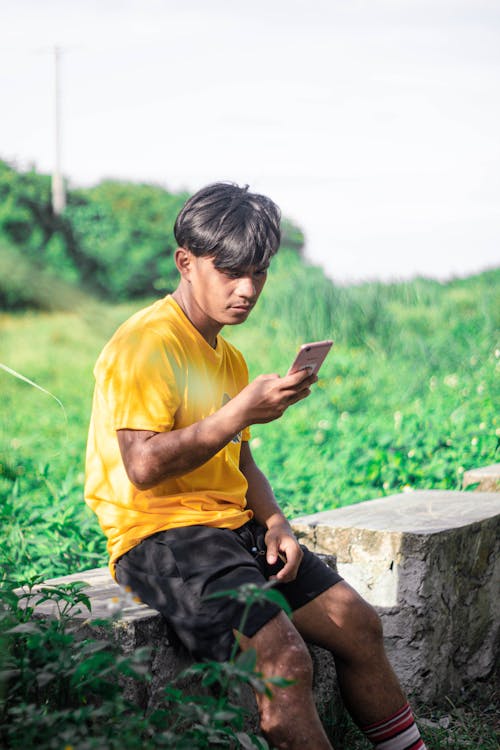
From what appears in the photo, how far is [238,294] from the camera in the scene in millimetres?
2121

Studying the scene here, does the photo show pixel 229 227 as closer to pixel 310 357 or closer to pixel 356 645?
pixel 310 357

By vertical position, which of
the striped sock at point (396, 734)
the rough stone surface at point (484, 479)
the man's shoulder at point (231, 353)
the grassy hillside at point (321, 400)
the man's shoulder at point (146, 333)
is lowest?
the grassy hillside at point (321, 400)

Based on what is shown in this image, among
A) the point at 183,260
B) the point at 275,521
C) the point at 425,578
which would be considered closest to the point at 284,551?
the point at 275,521

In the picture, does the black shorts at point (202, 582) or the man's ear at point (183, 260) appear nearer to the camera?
the black shorts at point (202, 582)

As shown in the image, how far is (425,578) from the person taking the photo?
2855mm

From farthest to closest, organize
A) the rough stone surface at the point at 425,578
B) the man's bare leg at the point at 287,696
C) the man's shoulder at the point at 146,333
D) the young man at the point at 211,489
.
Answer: the rough stone surface at the point at 425,578 → the man's shoulder at the point at 146,333 → the young man at the point at 211,489 → the man's bare leg at the point at 287,696

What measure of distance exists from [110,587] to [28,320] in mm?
1880

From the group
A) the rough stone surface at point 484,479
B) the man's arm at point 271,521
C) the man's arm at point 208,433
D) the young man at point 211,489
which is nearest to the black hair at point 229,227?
the young man at point 211,489

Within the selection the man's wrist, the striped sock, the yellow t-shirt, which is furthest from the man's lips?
the striped sock

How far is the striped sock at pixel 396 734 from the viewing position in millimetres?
2082

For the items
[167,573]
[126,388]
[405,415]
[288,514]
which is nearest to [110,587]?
[167,573]

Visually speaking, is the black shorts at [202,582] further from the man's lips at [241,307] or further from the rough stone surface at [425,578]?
the rough stone surface at [425,578]

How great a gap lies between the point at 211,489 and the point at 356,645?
0.49 m

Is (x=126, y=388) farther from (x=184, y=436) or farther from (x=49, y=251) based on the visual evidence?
(x=49, y=251)
